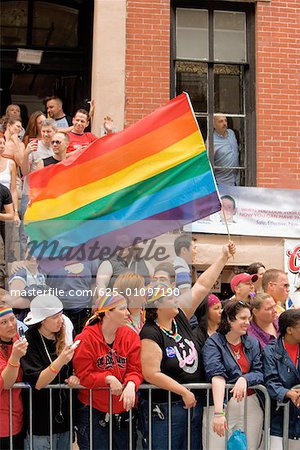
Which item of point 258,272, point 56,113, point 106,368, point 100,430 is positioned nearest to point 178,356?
point 106,368

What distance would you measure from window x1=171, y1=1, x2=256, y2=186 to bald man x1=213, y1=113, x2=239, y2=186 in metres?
0.02

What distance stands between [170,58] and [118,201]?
239 inches

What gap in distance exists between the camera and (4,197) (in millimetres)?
9781

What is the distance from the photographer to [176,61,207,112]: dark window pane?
1366cm

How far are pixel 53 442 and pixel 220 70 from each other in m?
8.06

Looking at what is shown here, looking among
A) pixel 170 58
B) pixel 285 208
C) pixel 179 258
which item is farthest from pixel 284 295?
pixel 170 58

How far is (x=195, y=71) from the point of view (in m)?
13.8

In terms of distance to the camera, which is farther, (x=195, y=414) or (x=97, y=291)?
(x=97, y=291)

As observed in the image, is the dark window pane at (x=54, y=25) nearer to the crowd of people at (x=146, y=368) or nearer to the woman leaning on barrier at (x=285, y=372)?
the crowd of people at (x=146, y=368)

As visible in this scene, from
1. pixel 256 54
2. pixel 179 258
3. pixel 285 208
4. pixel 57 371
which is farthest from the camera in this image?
pixel 256 54

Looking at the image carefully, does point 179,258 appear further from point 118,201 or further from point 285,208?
point 285,208

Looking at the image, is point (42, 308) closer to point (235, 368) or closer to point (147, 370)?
point (147, 370)

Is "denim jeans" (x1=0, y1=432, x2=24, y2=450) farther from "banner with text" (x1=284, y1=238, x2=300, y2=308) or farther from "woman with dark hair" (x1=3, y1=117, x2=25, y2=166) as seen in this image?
"banner with text" (x1=284, y1=238, x2=300, y2=308)

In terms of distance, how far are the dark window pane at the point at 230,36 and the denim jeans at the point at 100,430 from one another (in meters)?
7.86
